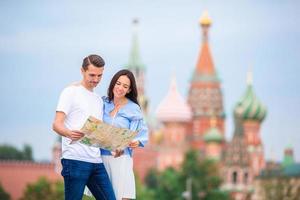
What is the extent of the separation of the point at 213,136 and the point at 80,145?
9918 centimetres

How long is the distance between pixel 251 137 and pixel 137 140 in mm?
99089

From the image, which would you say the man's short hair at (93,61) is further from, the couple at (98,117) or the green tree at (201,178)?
the green tree at (201,178)

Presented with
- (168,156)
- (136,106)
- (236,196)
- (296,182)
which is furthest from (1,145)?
(136,106)

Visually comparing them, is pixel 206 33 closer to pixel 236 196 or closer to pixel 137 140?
pixel 236 196

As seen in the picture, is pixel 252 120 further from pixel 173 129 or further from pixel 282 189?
pixel 282 189

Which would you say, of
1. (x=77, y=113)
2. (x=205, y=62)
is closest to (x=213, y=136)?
(x=205, y=62)

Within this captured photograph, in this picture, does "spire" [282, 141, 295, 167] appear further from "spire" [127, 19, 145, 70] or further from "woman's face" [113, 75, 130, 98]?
"woman's face" [113, 75, 130, 98]

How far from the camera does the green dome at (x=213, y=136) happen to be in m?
106

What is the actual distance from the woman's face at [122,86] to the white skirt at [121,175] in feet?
1.22

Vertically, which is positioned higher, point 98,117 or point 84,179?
point 98,117

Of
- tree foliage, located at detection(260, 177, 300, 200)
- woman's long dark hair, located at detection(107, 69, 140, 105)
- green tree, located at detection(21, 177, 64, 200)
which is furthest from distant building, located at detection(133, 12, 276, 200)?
woman's long dark hair, located at detection(107, 69, 140, 105)

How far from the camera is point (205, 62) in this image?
113 metres

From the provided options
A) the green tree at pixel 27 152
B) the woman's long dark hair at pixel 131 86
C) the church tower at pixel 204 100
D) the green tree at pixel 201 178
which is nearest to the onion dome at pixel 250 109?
the church tower at pixel 204 100

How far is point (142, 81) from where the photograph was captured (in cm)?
12100
